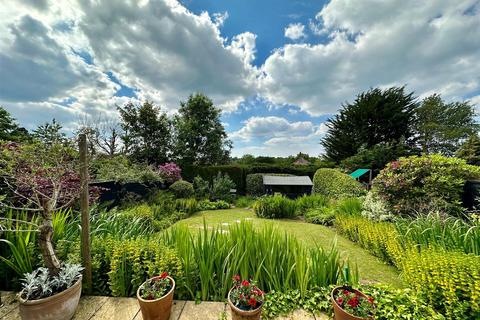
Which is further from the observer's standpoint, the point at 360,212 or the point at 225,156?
the point at 225,156

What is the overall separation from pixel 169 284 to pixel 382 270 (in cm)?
381

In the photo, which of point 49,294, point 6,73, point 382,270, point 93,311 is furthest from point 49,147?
point 382,270

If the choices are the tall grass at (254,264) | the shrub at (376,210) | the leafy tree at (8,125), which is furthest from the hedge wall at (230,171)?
the tall grass at (254,264)

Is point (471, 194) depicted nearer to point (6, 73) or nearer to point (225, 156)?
point (6, 73)

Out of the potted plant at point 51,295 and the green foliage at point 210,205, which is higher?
the potted plant at point 51,295

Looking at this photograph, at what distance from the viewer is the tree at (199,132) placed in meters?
16.1

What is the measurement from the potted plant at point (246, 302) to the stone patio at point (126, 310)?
0.96 ft

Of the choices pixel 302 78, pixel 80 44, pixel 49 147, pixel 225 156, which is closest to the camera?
pixel 49 147

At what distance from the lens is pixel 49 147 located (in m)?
2.79

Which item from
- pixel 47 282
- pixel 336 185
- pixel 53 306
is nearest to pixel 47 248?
pixel 47 282

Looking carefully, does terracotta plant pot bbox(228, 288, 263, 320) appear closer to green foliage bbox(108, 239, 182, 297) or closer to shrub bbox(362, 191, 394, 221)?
green foliage bbox(108, 239, 182, 297)

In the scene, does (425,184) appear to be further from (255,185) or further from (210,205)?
(255,185)

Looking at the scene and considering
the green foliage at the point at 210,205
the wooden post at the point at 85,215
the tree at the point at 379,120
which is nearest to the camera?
the wooden post at the point at 85,215

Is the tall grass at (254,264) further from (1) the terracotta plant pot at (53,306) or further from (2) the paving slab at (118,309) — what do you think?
(1) the terracotta plant pot at (53,306)
